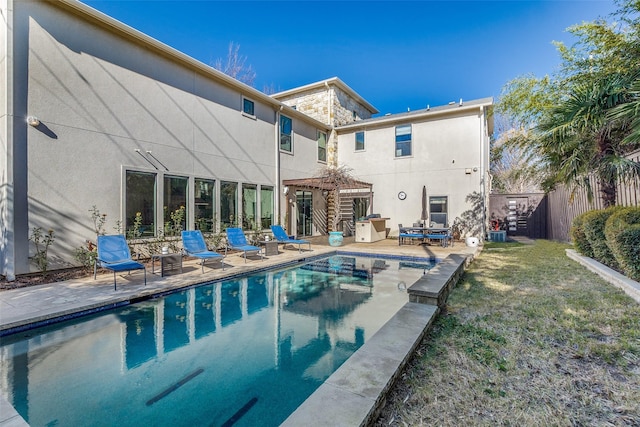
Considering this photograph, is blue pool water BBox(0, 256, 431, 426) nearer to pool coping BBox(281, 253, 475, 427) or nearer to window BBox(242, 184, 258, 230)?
pool coping BBox(281, 253, 475, 427)

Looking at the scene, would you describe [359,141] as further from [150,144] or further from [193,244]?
[193,244]

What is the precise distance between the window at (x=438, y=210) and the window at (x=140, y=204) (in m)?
10.9

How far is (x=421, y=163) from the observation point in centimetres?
1413

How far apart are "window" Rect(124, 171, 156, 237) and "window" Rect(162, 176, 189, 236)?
34 cm

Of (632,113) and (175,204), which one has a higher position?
(632,113)

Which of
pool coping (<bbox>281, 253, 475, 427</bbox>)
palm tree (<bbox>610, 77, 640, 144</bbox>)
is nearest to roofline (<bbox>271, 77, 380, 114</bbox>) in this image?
palm tree (<bbox>610, 77, 640, 144</bbox>)

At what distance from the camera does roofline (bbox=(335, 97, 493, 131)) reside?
12.8 meters

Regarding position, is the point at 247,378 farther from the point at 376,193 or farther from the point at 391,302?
the point at 376,193

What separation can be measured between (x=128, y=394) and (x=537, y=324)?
4691 mm

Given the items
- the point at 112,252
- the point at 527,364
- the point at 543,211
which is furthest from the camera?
the point at 543,211

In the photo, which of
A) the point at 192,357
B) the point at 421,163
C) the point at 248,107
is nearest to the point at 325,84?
the point at 248,107

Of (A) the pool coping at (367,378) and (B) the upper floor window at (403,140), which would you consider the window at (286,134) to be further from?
(A) the pool coping at (367,378)

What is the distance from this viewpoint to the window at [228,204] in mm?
10510

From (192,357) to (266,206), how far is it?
906cm
